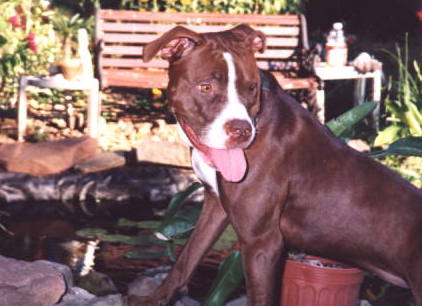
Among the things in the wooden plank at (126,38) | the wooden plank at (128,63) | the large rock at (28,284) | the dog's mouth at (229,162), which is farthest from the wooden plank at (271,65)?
the dog's mouth at (229,162)

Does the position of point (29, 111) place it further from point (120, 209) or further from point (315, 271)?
point (315, 271)

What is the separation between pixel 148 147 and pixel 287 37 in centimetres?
293

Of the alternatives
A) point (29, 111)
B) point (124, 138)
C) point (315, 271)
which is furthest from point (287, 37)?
point (315, 271)

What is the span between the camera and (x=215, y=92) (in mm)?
3111

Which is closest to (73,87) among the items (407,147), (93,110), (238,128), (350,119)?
(93,110)

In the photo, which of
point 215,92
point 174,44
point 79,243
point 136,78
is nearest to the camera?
point 215,92

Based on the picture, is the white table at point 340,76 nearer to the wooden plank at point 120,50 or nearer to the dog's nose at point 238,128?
the wooden plank at point 120,50

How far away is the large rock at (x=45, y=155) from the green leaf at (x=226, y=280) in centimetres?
304

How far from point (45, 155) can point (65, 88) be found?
1.33 meters

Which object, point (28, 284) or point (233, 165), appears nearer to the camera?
point (233, 165)

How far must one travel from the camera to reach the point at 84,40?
7.97m

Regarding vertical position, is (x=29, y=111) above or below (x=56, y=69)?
below

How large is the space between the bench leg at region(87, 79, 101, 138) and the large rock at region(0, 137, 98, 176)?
0.56m

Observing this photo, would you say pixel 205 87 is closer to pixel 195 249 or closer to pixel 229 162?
pixel 229 162
